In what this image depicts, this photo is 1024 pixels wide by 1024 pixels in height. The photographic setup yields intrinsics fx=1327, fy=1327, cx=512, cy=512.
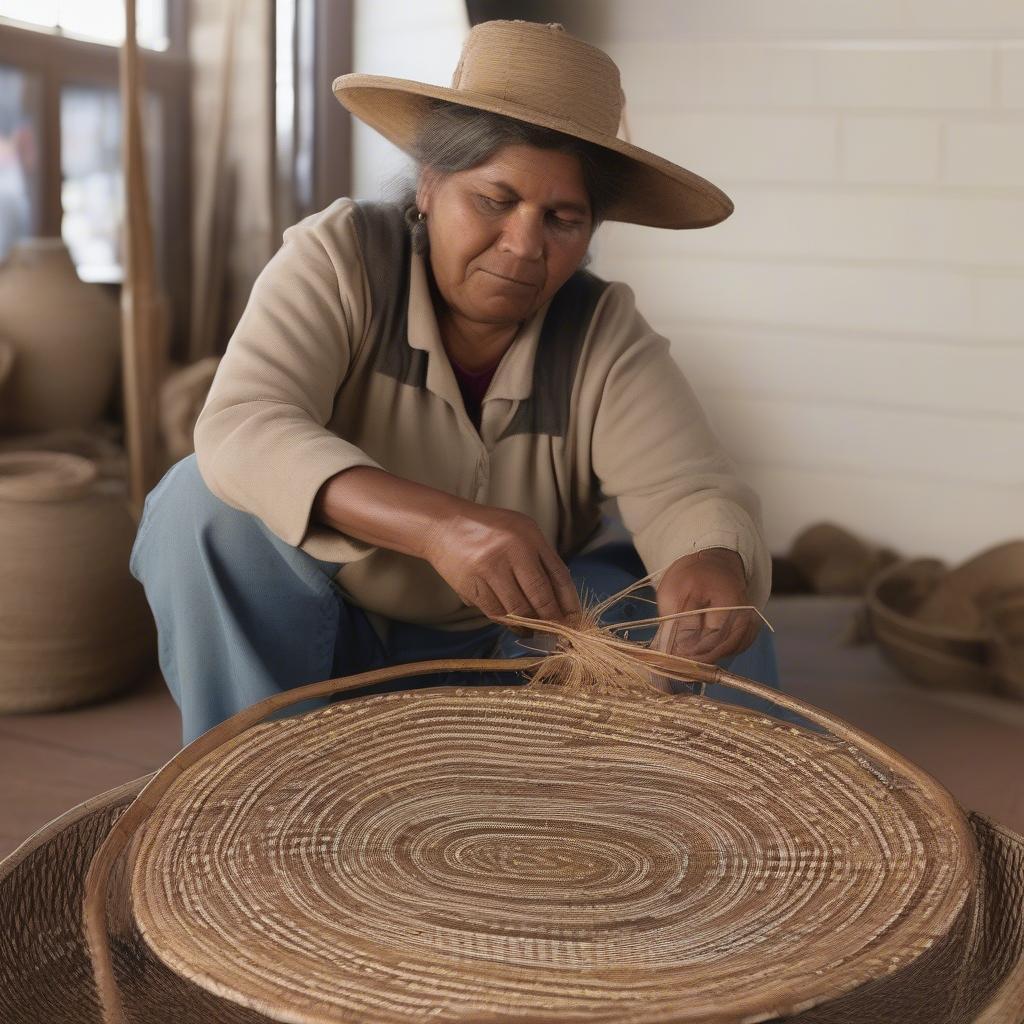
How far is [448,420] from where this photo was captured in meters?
1.65

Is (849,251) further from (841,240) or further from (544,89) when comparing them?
(544,89)

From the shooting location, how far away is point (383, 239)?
5.38 ft

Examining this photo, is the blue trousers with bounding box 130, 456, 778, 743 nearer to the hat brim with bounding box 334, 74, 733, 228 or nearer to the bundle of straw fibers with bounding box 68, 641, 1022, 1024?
the bundle of straw fibers with bounding box 68, 641, 1022, 1024

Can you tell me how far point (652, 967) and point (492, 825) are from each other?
335mm

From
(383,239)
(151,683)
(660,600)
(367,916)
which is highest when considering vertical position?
(383,239)

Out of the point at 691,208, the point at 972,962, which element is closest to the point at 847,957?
the point at 972,962

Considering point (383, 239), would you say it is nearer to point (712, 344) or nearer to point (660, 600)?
point (660, 600)

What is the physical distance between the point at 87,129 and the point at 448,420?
6.82 ft

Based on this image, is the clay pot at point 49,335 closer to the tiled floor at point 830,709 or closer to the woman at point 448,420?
the tiled floor at point 830,709

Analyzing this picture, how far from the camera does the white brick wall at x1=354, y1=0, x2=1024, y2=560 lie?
2818 millimetres

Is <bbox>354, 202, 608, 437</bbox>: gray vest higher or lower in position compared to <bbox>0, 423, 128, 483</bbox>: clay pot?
higher

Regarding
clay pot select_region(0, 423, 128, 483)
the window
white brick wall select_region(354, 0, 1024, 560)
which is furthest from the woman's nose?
the window

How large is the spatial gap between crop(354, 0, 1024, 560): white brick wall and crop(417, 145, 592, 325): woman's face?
158cm

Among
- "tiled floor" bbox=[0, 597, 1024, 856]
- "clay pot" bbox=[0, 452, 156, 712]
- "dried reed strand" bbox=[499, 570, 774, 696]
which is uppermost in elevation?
"dried reed strand" bbox=[499, 570, 774, 696]
